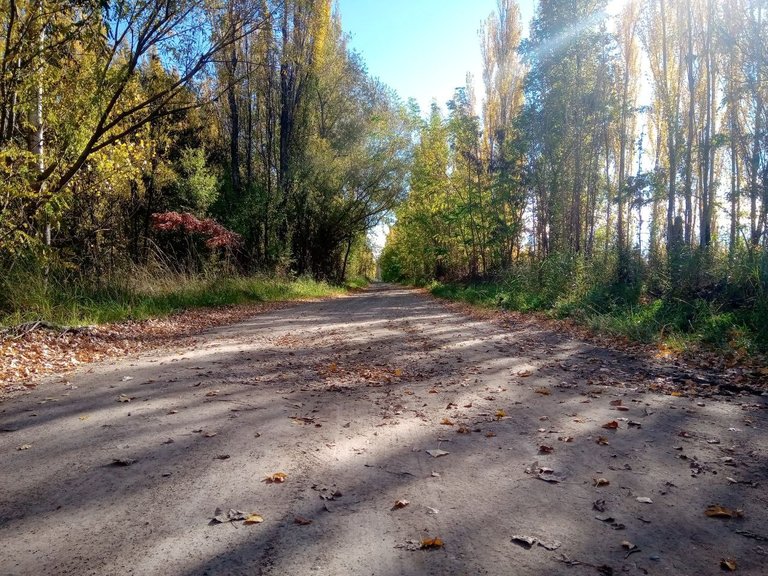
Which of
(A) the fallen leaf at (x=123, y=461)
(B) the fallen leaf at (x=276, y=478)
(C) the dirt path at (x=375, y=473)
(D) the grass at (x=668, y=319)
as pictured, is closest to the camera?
(C) the dirt path at (x=375, y=473)

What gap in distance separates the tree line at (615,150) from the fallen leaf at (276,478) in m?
7.66

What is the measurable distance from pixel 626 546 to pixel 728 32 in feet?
44.9

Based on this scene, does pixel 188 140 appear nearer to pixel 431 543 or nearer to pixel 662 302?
pixel 662 302

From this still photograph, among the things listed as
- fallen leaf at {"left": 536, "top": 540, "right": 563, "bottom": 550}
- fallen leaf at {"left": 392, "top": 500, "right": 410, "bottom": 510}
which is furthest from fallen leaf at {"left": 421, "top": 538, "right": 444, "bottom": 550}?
fallen leaf at {"left": 536, "top": 540, "right": 563, "bottom": 550}

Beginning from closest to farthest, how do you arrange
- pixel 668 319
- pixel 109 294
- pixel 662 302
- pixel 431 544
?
pixel 431 544 → pixel 668 319 → pixel 662 302 → pixel 109 294

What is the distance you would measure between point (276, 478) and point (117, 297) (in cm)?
871

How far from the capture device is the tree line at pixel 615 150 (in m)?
10.9

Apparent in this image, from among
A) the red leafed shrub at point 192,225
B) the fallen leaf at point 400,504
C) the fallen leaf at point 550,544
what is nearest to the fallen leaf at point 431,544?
the fallen leaf at point 400,504

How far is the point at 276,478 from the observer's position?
270cm

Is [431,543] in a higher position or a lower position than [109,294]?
lower

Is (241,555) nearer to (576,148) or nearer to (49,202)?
(49,202)

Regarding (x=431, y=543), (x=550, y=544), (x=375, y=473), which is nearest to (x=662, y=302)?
(x=375, y=473)

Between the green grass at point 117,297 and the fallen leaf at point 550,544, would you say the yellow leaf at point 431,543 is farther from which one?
the green grass at point 117,297

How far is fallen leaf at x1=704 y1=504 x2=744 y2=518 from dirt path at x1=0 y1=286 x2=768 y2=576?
4cm
